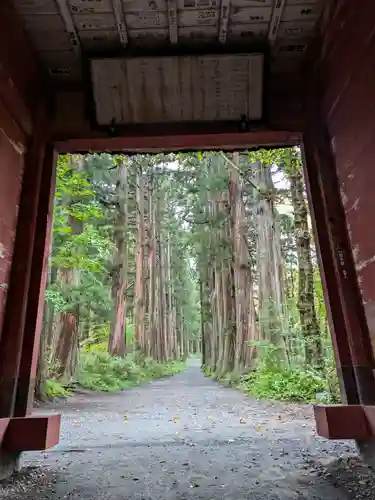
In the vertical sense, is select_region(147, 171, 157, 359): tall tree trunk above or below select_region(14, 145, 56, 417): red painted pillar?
above

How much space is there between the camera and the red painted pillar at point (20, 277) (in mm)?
3246

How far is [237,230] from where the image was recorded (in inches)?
603

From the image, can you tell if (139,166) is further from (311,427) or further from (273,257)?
(311,427)

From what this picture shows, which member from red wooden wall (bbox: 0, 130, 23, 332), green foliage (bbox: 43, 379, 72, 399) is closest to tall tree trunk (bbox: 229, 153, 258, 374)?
green foliage (bbox: 43, 379, 72, 399)

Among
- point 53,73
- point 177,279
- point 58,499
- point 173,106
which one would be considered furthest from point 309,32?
point 177,279

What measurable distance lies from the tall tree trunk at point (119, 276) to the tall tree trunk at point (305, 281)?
976 cm

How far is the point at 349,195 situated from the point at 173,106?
189 centimetres

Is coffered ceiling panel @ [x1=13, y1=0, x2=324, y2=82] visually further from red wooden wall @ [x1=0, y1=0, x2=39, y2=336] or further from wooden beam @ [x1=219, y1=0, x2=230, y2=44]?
red wooden wall @ [x1=0, y1=0, x2=39, y2=336]

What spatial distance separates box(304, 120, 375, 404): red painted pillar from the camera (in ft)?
10.5

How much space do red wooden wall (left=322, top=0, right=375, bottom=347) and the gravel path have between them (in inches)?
48.9

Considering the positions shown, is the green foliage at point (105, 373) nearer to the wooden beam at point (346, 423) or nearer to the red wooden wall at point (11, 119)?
the red wooden wall at point (11, 119)

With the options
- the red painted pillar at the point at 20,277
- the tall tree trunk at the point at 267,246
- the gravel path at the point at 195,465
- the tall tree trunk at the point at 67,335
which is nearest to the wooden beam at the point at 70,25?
the red painted pillar at the point at 20,277

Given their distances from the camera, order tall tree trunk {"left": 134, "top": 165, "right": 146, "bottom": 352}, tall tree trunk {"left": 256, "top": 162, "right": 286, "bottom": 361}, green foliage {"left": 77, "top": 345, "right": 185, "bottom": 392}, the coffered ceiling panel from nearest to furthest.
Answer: the coffered ceiling panel
green foliage {"left": 77, "top": 345, "right": 185, "bottom": 392}
tall tree trunk {"left": 256, "top": 162, "right": 286, "bottom": 361}
tall tree trunk {"left": 134, "top": 165, "right": 146, "bottom": 352}

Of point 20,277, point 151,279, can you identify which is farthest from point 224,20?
point 151,279
